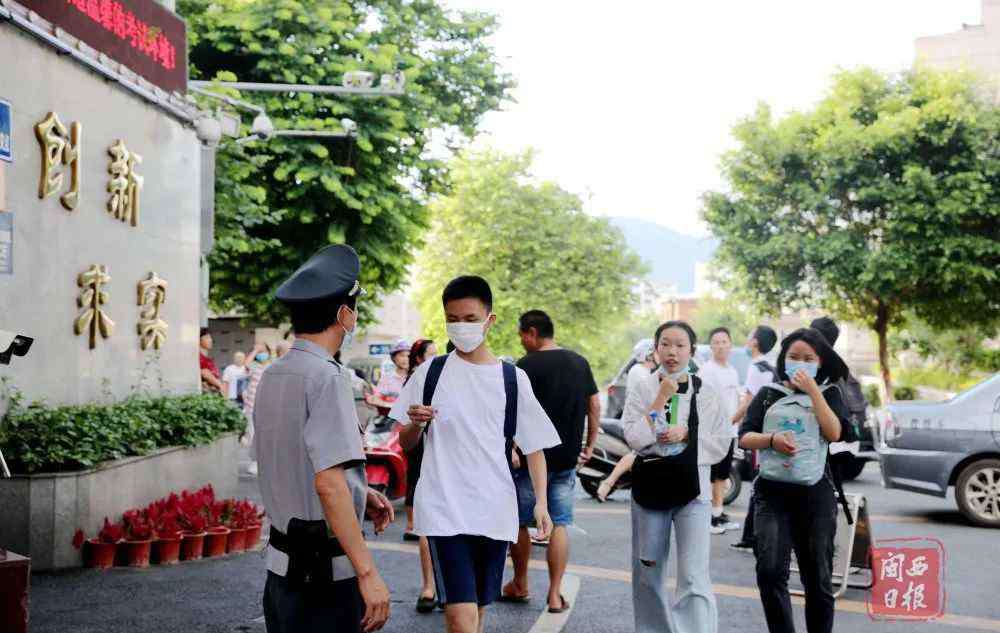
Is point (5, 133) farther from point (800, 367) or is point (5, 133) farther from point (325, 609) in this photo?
point (325, 609)

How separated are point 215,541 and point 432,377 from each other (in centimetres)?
433

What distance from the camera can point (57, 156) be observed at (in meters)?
9.27

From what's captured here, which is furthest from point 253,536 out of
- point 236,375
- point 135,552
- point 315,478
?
point 236,375

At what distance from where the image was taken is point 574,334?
53.3 metres

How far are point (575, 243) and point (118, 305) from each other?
4135 cm

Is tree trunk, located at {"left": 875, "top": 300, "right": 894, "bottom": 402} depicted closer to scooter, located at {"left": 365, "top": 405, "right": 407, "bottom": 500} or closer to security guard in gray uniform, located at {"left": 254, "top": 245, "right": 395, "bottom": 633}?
scooter, located at {"left": 365, "top": 405, "right": 407, "bottom": 500}

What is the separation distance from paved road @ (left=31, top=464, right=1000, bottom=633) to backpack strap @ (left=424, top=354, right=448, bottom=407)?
6.87 feet

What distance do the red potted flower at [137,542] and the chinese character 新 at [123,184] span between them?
3287mm

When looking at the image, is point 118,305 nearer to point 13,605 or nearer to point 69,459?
point 69,459

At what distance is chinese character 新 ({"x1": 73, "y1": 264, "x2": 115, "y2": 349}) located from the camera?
986 centimetres

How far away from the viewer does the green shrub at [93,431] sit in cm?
802

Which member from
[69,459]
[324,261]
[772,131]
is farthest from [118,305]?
[772,131]

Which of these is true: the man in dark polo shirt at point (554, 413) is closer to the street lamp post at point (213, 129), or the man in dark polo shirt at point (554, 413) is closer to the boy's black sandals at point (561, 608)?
the boy's black sandals at point (561, 608)

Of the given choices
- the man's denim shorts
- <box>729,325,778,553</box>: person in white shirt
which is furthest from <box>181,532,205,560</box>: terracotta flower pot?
<box>729,325,778,553</box>: person in white shirt
